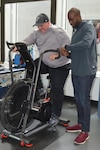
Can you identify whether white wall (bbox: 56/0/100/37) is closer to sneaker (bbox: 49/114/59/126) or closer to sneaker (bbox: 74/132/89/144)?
sneaker (bbox: 49/114/59/126)

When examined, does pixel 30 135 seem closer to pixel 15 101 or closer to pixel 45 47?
pixel 15 101

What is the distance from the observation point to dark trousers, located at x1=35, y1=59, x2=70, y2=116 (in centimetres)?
334

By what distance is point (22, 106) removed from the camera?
2932mm

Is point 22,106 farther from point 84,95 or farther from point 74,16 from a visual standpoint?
point 74,16

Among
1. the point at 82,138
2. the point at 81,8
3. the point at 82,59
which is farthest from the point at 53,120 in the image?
the point at 81,8

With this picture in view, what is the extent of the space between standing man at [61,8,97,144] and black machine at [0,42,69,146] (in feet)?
1.46

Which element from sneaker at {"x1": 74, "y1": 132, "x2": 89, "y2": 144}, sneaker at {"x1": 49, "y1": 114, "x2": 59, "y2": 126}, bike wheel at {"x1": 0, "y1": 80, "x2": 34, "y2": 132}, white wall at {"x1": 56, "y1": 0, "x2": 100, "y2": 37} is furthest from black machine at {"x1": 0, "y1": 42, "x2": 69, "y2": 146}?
white wall at {"x1": 56, "y1": 0, "x2": 100, "y2": 37}

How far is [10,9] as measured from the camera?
5.50m

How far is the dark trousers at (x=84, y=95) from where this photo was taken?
282 centimetres

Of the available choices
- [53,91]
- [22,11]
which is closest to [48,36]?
[53,91]

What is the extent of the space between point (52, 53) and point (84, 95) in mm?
717

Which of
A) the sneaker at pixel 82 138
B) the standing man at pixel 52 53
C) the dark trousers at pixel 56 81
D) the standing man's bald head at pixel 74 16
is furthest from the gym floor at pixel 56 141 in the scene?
the standing man's bald head at pixel 74 16

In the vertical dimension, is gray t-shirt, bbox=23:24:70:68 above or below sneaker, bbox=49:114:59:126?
above

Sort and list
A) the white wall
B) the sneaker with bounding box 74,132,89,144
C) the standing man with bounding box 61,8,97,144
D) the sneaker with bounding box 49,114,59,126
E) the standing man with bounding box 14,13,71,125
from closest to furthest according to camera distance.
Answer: the standing man with bounding box 61,8,97,144
the sneaker with bounding box 74,132,89,144
the standing man with bounding box 14,13,71,125
the sneaker with bounding box 49,114,59,126
the white wall
